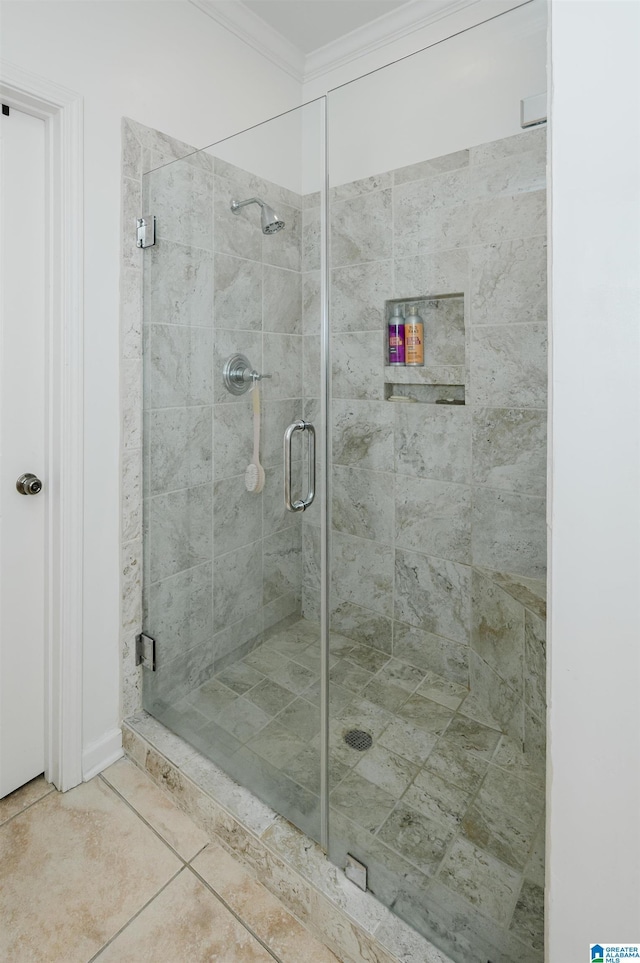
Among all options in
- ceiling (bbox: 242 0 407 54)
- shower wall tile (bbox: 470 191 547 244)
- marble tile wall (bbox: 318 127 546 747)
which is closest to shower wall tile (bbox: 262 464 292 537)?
marble tile wall (bbox: 318 127 546 747)

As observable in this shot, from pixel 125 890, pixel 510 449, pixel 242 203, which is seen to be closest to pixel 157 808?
pixel 125 890

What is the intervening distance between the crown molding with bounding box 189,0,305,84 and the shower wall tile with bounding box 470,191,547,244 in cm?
115

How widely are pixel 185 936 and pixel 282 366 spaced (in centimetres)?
127

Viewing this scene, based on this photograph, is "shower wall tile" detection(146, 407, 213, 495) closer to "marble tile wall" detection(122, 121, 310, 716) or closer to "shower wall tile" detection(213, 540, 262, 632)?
"marble tile wall" detection(122, 121, 310, 716)

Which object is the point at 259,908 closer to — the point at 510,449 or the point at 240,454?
the point at 240,454

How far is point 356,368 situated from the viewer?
1.30 meters

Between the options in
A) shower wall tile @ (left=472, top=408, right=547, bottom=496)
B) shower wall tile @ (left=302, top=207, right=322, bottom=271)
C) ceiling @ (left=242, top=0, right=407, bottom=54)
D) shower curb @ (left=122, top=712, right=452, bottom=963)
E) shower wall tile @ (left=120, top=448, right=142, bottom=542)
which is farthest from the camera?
ceiling @ (left=242, top=0, right=407, bottom=54)

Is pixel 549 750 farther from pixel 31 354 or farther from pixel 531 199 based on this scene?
pixel 31 354

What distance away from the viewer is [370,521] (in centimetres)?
154

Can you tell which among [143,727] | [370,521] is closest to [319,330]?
[370,521]

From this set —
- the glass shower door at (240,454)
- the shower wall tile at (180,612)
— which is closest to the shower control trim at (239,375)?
the glass shower door at (240,454)

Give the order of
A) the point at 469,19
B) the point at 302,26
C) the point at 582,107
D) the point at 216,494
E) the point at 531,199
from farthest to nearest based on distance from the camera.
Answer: the point at 302,26 < the point at 469,19 < the point at 216,494 < the point at 531,199 < the point at 582,107

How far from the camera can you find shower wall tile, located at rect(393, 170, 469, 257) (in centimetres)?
140

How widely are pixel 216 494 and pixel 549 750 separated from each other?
3.51 feet
